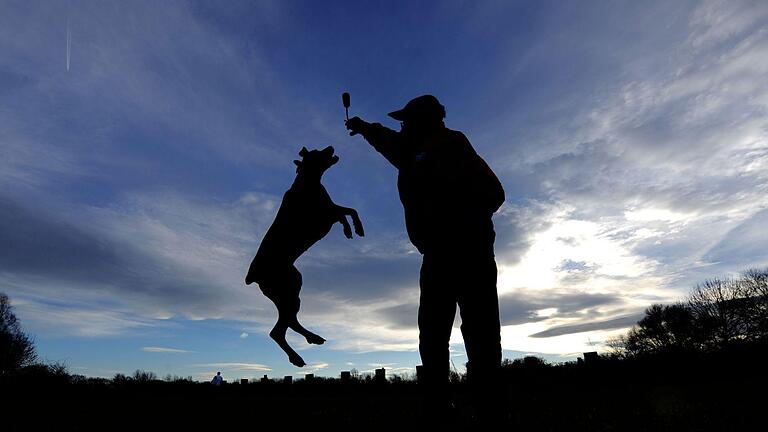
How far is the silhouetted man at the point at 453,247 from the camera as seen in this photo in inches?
134

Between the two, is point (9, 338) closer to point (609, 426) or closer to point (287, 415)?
point (287, 415)

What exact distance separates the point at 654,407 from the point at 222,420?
17.6 feet

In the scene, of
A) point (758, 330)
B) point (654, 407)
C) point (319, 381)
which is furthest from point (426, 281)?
point (758, 330)

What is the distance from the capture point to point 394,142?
412 centimetres

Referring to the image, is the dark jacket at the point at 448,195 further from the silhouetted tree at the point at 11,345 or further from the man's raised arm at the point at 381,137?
the silhouetted tree at the point at 11,345

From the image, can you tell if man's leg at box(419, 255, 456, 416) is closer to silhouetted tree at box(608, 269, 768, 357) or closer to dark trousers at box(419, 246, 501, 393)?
dark trousers at box(419, 246, 501, 393)

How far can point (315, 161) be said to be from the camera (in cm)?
589

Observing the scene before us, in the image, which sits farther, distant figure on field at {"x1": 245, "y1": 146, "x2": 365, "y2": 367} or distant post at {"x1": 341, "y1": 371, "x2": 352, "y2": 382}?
distant post at {"x1": 341, "y1": 371, "x2": 352, "y2": 382}

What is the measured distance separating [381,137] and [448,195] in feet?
3.47

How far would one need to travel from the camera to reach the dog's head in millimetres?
5855

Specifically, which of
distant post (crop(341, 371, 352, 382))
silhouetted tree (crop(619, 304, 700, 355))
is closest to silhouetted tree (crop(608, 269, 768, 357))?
silhouetted tree (crop(619, 304, 700, 355))

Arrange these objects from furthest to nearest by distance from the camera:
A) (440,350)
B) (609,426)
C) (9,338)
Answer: (9,338), (609,426), (440,350)

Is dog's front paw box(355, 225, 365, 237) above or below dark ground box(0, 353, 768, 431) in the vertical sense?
above

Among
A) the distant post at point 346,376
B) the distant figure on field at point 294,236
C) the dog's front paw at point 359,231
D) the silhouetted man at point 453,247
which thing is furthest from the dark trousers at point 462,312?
the distant post at point 346,376
